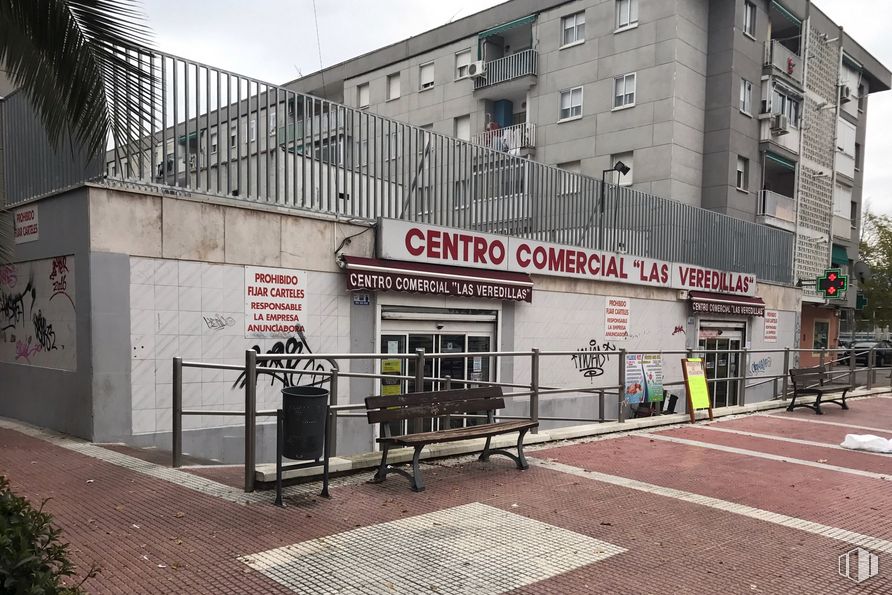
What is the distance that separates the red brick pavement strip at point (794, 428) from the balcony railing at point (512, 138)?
735 inches

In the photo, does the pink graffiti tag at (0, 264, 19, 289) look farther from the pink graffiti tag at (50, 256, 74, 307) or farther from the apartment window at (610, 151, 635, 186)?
the apartment window at (610, 151, 635, 186)

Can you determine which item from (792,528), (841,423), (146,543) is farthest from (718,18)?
(146,543)

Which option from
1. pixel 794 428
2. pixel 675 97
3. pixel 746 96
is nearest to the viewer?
pixel 794 428

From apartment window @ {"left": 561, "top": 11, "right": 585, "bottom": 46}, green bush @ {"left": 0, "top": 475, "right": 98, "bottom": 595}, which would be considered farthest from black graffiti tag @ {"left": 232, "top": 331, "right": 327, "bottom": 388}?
apartment window @ {"left": 561, "top": 11, "right": 585, "bottom": 46}

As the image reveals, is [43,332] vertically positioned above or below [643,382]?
above

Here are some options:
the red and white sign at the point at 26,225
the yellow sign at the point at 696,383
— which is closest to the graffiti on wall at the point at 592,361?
the yellow sign at the point at 696,383

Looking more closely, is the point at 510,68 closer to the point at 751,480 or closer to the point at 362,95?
the point at 362,95

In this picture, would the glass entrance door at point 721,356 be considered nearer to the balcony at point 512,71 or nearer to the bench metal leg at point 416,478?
the balcony at point 512,71

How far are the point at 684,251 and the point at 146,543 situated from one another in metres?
16.6

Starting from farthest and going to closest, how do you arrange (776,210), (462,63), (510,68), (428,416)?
(462,63) < (510,68) < (776,210) < (428,416)

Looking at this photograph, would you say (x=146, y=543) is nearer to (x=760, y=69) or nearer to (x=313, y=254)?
(x=313, y=254)

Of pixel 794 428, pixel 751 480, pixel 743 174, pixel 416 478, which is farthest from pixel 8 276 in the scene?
pixel 743 174

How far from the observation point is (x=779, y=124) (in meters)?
26.9

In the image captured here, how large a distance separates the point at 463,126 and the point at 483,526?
2799 centimetres
